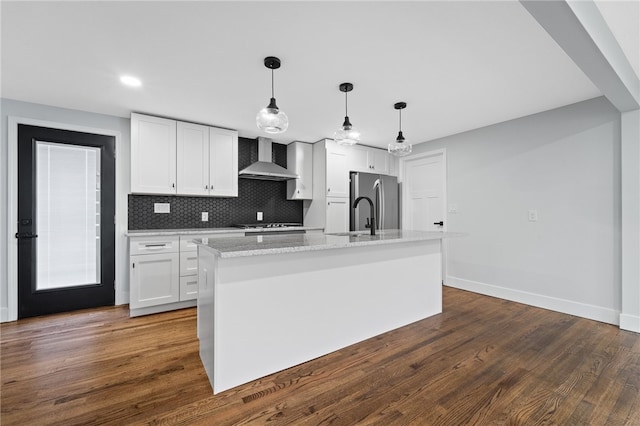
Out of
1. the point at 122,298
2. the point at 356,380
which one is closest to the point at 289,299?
the point at 356,380

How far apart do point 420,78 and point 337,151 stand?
80.1 inches

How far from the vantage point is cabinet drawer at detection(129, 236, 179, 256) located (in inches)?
121

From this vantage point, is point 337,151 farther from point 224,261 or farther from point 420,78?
point 224,261

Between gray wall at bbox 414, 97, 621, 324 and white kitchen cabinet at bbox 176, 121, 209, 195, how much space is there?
11.8ft

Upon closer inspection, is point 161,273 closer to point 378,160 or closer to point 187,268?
point 187,268

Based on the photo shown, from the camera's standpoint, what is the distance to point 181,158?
3.52 metres

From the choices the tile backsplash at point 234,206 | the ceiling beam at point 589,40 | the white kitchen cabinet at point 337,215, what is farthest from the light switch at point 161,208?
the ceiling beam at point 589,40

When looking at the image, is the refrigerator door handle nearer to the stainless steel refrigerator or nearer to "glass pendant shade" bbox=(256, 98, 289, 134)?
the stainless steel refrigerator

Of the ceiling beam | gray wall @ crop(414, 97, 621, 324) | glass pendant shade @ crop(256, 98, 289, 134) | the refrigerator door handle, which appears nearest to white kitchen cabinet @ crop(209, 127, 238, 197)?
glass pendant shade @ crop(256, 98, 289, 134)

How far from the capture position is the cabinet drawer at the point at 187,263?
3.32m

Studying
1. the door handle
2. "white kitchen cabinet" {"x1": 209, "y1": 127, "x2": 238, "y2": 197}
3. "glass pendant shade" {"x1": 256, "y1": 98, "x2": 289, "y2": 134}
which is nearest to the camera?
"glass pendant shade" {"x1": 256, "y1": 98, "x2": 289, "y2": 134}

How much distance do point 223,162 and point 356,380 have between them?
3.10 meters

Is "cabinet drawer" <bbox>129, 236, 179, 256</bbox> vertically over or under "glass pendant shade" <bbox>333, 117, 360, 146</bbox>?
under

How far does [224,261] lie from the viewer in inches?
67.2
